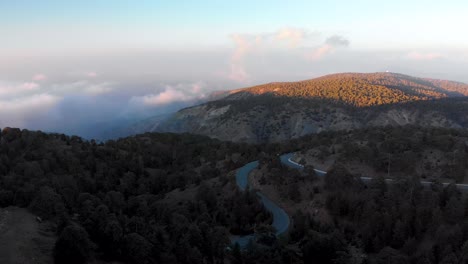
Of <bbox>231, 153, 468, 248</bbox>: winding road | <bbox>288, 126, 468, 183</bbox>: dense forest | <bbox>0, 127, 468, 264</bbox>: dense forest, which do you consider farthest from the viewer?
<bbox>288, 126, 468, 183</bbox>: dense forest

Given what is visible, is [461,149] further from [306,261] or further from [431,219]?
[306,261]

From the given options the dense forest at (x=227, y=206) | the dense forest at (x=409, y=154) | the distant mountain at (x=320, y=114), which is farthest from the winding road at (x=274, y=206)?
the distant mountain at (x=320, y=114)

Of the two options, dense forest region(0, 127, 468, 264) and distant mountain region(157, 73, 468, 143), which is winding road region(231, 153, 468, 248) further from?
distant mountain region(157, 73, 468, 143)

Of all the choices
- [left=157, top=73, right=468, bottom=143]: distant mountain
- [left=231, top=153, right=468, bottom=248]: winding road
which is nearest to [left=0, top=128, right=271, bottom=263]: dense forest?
[left=231, top=153, right=468, bottom=248]: winding road

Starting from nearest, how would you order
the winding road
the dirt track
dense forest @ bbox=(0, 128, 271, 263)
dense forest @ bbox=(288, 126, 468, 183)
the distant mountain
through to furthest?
the dirt track → dense forest @ bbox=(0, 128, 271, 263) → the winding road → dense forest @ bbox=(288, 126, 468, 183) → the distant mountain

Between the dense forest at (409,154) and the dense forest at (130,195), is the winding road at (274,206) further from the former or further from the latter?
the dense forest at (409,154)

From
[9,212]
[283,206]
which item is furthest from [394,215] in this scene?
[9,212]
